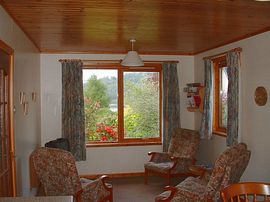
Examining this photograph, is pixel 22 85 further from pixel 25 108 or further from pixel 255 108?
pixel 255 108

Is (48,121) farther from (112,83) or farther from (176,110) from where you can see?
(176,110)

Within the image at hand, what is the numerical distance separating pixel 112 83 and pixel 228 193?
4.56 meters

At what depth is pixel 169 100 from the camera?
21.3 ft

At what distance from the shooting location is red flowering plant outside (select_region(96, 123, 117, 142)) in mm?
6523

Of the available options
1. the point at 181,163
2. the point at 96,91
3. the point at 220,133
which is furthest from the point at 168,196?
the point at 96,91

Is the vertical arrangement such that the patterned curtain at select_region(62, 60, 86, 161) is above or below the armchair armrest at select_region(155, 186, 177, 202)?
above

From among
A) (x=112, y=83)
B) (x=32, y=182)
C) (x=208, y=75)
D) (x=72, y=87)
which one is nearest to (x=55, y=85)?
(x=72, y=87)

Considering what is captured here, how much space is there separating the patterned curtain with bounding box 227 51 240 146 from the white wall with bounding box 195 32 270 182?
3.5 inches

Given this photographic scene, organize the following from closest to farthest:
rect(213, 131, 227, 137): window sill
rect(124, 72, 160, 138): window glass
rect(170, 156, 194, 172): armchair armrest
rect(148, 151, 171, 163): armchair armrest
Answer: rect(213, 131, 227, 137): window sill < rect(170, 156, 194, 172): armchair armrest < rect(148, 151, 171, 163): armchair armrest < rect(124, 72, 160, 138): window glass

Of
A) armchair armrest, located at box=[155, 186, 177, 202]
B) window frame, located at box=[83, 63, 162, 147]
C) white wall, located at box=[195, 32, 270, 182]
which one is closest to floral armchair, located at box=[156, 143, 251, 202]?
armchair armrest, located at box=[155, 186, 177, 202]

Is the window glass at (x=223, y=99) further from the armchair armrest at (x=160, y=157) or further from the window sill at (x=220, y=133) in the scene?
the armchair armrest at (x=160, y=157)

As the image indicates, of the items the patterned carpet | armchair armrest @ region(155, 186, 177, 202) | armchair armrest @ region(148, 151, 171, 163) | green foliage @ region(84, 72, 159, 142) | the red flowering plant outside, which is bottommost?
the patterned carpet

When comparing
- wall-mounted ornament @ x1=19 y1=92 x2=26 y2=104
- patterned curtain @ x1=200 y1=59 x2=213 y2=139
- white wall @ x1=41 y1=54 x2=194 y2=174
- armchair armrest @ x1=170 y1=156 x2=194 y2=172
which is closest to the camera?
wall-mounted ornament @ x1=19 y1=92 x2=26 y2=104

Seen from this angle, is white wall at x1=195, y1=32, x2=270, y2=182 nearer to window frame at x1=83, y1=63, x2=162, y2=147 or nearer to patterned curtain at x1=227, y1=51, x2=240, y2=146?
patterned curtain at x1=227, y1=51, x2=240, y2=146
